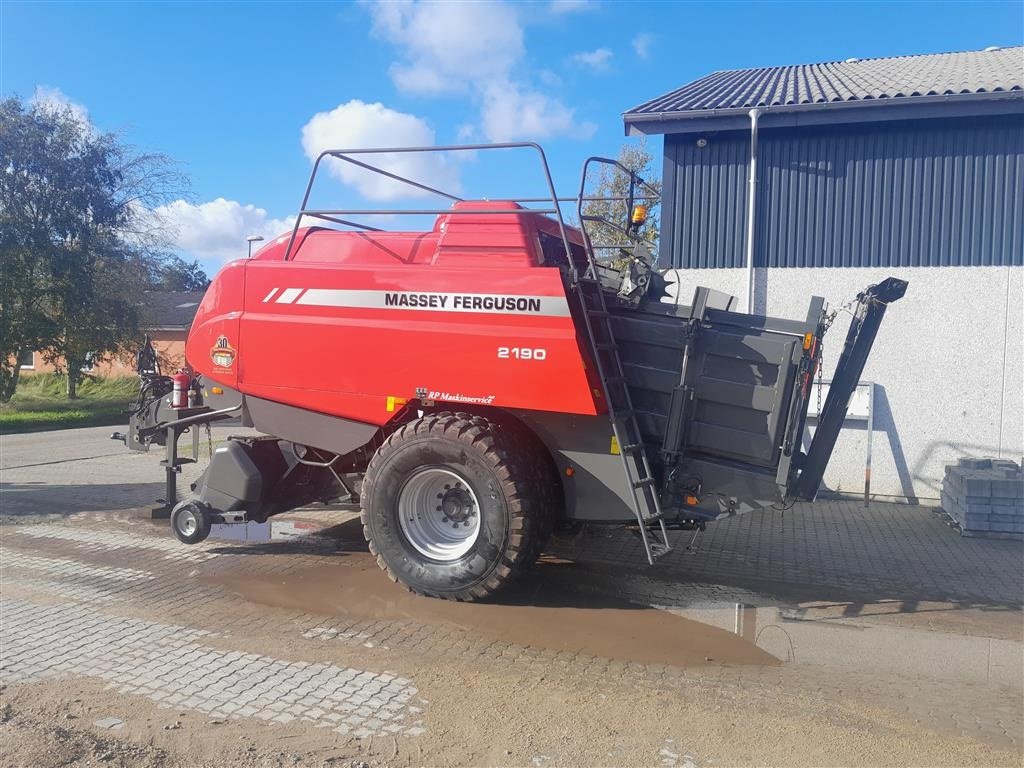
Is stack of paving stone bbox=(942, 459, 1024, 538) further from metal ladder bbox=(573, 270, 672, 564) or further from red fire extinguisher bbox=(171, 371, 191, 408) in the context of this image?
red fire extinguisher bbox=(171, 371, 191, 408)

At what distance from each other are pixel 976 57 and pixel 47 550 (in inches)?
563

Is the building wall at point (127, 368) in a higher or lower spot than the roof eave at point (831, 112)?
lower

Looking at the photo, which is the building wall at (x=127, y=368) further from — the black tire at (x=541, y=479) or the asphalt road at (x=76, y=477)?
the black tire at (x=541, y=479)

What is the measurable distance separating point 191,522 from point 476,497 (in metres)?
2.57

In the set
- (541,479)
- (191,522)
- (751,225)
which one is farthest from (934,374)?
(191,522)

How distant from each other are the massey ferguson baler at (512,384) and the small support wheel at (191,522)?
3.32 feet

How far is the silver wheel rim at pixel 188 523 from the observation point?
643 centimetres

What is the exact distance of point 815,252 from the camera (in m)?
10.1

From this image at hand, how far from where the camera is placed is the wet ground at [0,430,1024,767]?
3.61 metres

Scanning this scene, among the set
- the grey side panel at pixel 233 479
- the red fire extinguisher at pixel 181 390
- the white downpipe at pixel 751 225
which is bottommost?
the grey side panel at pixel 233 479

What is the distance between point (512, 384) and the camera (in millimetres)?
5332

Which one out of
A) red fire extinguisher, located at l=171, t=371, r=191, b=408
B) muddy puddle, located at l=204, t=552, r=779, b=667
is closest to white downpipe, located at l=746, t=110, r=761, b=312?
muddy puddle, located at l=204, t=552, r=779, b=667

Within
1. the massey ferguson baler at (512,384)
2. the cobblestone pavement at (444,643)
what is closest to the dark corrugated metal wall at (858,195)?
the cobblestone pavement at (444,643)

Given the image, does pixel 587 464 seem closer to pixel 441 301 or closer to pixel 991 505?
pixel 441 301
